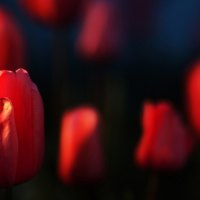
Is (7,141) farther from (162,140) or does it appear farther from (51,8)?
(51,8)

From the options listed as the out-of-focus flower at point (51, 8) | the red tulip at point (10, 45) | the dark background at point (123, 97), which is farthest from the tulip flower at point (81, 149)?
the out-of-focus flower at point (51, 8)

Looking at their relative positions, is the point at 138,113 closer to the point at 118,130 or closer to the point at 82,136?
the point at 118,130

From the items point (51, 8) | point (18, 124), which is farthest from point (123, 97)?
point (18, 124)

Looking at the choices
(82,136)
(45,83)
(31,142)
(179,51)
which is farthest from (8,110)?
(179,51)

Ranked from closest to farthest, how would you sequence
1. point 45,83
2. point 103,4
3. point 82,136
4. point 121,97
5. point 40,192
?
1. point 82,136
2. point 40,192
3. point 103,4
4. point 121,97
5. point 45,83

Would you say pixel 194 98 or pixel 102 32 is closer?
pixel 194 98

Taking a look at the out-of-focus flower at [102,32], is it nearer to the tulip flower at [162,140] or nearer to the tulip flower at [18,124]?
the tulip flower at [162,140]
